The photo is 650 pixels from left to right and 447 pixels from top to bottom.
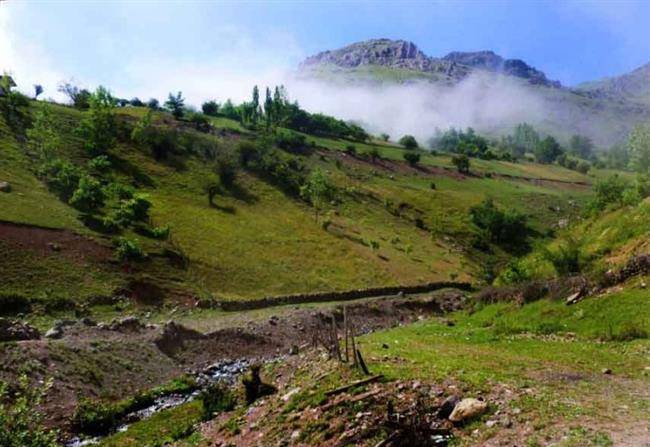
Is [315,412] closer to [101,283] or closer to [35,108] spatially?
[101,283]

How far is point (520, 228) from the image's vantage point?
388 ft

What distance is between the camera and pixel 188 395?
32531 mm

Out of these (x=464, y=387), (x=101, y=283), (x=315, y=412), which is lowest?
(x=101, y=283)

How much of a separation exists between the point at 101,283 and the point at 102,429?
28.3 meters

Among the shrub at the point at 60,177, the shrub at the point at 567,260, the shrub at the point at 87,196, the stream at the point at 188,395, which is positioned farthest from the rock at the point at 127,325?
the shrub at the point at 60,177

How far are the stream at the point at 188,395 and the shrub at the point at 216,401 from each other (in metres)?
3.77

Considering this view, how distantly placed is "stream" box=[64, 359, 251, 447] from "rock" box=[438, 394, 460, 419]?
17718mm

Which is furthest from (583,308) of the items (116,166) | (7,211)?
(116,166)

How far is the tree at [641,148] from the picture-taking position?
71.8m

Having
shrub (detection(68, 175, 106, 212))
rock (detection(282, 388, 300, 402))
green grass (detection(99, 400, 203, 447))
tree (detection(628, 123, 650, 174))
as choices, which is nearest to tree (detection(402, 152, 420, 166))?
tree (detection(628, 123, 650, 174))

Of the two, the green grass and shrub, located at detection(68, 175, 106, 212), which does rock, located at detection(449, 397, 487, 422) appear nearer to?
→ the green grass

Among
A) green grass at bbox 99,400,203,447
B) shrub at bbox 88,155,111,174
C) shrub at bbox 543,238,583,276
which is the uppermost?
shrub at bbox 88,155,111,174

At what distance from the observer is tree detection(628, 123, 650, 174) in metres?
71.8

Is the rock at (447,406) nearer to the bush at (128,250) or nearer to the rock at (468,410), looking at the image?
the rock at (468,410)
